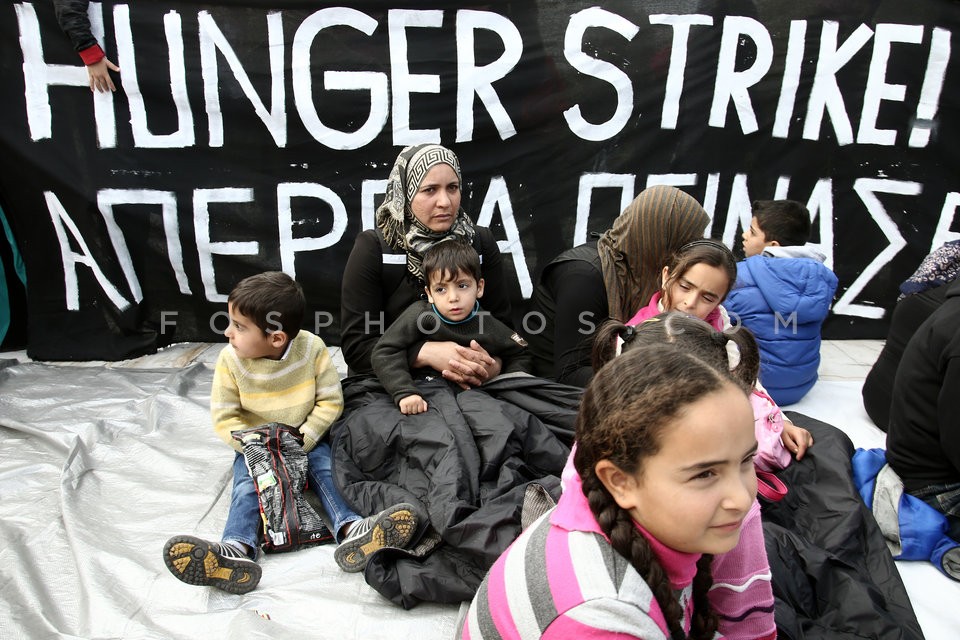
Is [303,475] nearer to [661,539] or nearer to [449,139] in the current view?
[661,539]

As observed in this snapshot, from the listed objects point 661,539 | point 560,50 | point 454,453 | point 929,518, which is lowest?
point 929,518

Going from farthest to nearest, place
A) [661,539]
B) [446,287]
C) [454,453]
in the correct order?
[446,287] < [454,453] < [661,539]

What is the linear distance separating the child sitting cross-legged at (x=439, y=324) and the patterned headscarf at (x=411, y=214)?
106 millimetres

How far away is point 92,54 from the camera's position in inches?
132

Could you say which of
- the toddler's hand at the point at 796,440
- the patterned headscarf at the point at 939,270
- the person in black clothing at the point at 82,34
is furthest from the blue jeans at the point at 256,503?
the patterned headscarf at the point at 939,270

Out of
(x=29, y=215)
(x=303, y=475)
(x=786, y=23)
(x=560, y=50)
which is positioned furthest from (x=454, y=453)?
(x=786, y=23)

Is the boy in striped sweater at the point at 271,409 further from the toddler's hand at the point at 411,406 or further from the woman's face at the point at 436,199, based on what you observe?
the woman's face at the point at 436,199

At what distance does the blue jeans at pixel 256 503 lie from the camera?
215 centimetres

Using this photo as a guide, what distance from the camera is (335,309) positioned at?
3869 millimetres

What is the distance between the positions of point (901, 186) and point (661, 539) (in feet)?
11.6

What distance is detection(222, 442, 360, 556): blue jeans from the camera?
2150 mm

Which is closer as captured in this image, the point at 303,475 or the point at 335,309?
the point at 303,475

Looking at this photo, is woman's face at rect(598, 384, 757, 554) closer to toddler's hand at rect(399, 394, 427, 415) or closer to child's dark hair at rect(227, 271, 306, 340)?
toddler's hand at rect(399, 394, 427, 415)

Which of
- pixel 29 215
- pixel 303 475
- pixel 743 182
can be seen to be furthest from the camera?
pixel 743 182
